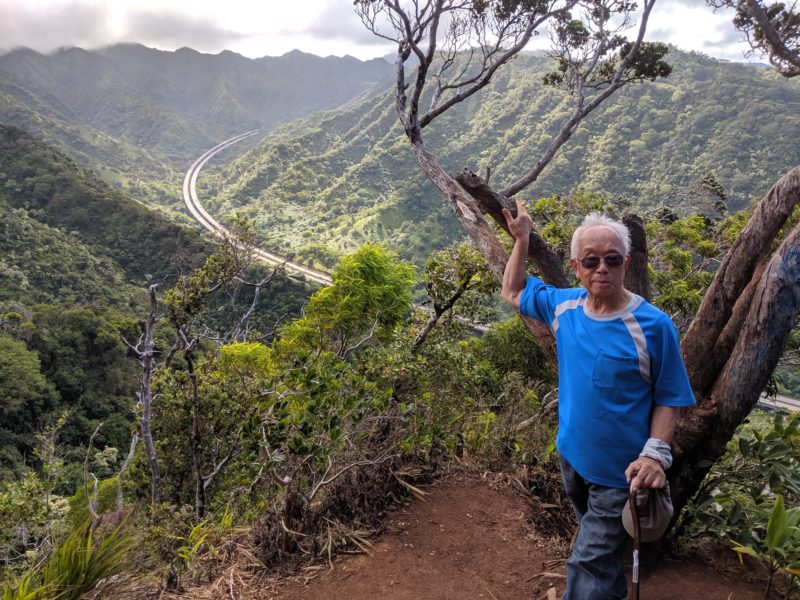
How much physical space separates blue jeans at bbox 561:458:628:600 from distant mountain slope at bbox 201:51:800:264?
114ft

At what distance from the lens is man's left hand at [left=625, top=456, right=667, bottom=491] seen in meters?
1.45

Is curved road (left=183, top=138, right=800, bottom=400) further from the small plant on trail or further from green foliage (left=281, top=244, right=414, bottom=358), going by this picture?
the small plant on trail

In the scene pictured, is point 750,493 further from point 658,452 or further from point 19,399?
point 19,399

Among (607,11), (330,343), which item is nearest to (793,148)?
(607,11)

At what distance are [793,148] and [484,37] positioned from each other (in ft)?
154

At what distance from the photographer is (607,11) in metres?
6.79

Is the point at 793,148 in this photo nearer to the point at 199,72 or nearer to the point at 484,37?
the point at 484,37

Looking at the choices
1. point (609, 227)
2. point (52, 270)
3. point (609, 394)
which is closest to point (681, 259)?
point (609, 227)

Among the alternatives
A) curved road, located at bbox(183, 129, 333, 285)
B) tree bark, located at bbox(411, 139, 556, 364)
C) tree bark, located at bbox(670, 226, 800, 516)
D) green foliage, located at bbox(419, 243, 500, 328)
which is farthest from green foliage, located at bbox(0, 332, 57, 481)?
tree bark, located at bbox(670, 226, 800, 516)

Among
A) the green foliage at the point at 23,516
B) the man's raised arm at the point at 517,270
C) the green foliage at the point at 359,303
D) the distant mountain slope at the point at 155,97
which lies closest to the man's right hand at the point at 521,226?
the man's raised arm at the point at 517,270

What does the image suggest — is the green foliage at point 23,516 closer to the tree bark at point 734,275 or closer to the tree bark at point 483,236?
the tree bark at point 483,236

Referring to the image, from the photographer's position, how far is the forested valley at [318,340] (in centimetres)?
244

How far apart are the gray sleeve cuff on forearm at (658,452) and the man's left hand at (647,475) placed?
11 millimetres

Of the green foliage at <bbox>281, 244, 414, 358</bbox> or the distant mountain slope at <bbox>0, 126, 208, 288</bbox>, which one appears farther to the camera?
the distant mountain slope at <bbox>0, 126, 208, 288</bbox>
